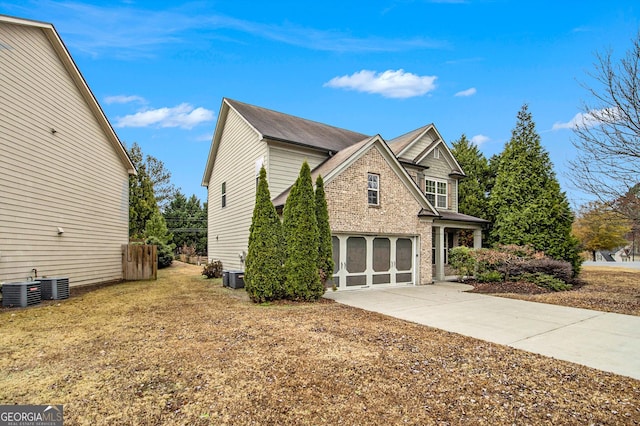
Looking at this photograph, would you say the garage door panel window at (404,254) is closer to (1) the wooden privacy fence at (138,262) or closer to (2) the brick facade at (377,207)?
(2) the brick facade at (377,207)

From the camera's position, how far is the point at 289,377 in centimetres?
430

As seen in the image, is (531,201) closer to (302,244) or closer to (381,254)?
(381,254)

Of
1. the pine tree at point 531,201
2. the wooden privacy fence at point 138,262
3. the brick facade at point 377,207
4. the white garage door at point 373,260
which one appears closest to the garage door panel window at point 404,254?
the white garage door at point 373,260

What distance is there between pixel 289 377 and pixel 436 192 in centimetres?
1626

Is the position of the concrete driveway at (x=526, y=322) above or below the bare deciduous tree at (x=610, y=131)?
below

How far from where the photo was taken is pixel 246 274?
1004 centimetres

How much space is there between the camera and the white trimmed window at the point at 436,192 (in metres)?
18.5

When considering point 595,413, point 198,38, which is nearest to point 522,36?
point 198,38

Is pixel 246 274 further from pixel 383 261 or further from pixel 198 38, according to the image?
pixel 198 38

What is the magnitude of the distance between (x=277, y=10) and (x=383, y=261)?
10654mm

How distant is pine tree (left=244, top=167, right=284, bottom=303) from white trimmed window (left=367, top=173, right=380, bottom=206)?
4.49m

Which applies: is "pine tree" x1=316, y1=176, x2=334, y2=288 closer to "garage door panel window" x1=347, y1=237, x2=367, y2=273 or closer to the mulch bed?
"garage door panel window" x1=347, y1=237, x2=367, y2=273

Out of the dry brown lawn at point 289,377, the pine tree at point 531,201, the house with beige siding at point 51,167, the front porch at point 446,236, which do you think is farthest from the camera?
the front porch at point 446,236

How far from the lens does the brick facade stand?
40.1 feet
